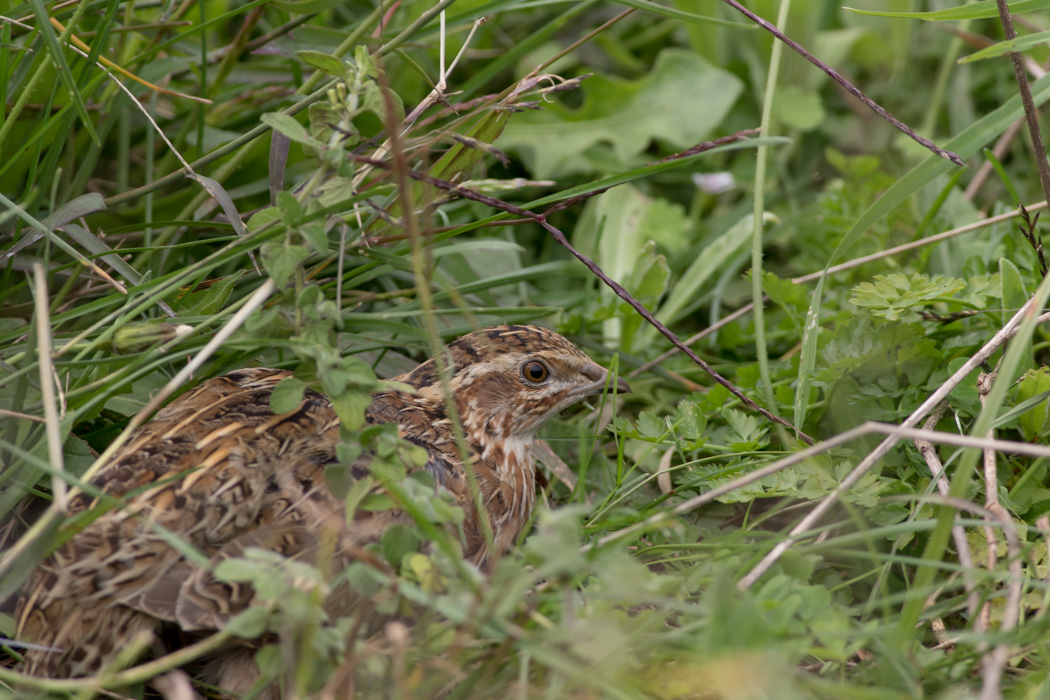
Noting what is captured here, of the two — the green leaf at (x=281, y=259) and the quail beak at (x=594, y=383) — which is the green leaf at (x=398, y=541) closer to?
the green leaf at (x=281, y=259)

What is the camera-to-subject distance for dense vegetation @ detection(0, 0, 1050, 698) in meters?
2.22

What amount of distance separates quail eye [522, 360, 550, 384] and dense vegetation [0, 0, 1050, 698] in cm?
25

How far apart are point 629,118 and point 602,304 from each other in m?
1.42

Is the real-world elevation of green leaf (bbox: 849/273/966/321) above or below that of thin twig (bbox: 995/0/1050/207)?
below

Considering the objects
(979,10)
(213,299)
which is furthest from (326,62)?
(979,10)

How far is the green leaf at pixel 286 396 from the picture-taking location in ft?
8.44

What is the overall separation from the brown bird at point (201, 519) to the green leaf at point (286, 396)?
23cm

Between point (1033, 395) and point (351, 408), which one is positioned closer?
point (351, 408)

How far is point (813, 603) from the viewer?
7.59 feet

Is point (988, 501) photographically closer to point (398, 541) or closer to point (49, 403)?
point (398, 541)

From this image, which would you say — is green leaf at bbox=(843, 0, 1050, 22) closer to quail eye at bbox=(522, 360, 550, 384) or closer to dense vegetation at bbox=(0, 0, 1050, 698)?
dense vegetation at bbox=(0, 0, 1050, 698)

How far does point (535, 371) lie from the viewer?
358 cm

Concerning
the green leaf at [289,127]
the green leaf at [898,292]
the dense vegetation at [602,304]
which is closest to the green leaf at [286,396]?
the dense vegetation at [602,304]

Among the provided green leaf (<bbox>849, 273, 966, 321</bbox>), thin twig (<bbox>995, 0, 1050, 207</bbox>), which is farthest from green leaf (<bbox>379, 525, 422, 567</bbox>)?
thin twig (<bbox>995, 0, 1050, 207</bbox>)
